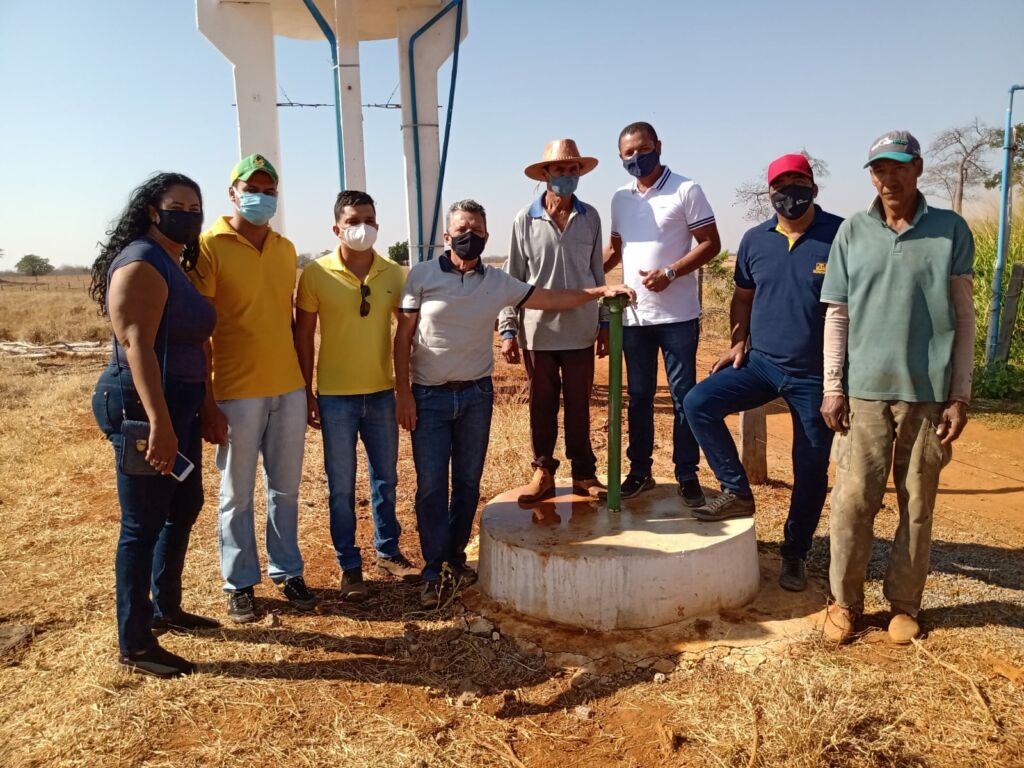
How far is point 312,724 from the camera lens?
3102mm

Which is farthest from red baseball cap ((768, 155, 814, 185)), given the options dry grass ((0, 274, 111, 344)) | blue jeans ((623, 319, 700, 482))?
dry grass ((0, 274, 111, 344))

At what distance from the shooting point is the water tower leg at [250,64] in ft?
20.1

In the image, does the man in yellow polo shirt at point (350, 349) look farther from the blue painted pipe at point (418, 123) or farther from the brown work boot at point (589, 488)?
the blue painted pipe at point (418, 123)

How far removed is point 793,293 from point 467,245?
1679 mm

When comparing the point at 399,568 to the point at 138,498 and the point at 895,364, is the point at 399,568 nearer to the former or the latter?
the point at 138,498

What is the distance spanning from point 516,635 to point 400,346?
5.23 ft

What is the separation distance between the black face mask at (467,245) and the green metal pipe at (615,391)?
0.76 meters

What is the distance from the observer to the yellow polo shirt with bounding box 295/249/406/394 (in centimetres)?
391

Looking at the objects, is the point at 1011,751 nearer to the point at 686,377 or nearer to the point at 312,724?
the point at 686,377

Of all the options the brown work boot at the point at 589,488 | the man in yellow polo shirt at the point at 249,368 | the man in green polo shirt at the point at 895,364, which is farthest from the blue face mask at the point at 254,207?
the man in green polo shirt at the point at 895,364

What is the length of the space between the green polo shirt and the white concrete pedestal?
44.4 inches

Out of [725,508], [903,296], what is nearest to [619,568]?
[725,508]

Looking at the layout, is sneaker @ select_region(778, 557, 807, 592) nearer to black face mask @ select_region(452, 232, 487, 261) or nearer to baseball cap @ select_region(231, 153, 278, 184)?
black face mask @ select_region(452, 232, 487, 261)

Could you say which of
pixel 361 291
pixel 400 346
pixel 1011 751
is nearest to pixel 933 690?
pixel 1011 751
